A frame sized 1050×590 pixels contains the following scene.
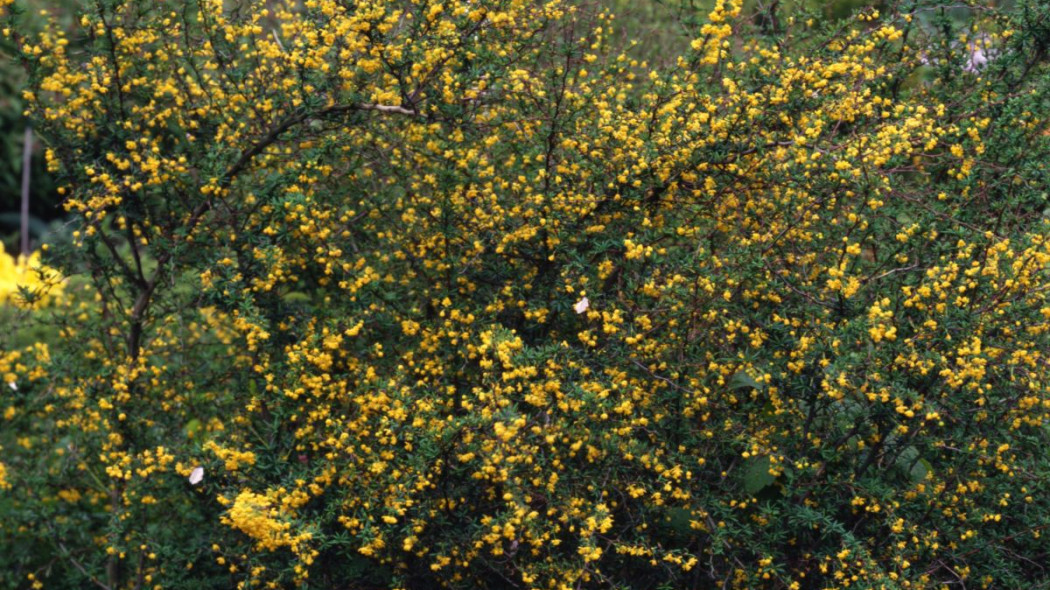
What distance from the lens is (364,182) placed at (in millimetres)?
5426

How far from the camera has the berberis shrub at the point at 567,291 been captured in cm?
432

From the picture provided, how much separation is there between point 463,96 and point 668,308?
1317mm

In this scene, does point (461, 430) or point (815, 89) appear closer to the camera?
point (461, 430)

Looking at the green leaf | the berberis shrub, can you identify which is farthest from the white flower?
the green leaf

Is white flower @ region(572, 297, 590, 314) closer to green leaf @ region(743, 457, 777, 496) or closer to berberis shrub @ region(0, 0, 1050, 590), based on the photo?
berberis shrub @ region(0, 0, 1050, 590)

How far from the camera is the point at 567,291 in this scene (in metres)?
4.77

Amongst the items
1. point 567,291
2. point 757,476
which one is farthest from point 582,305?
point 757,476

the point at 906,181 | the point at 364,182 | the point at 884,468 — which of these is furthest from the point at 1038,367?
the point at 364,182

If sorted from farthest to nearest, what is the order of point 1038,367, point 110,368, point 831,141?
point 110,368 < point 831,141 < point 1038,367

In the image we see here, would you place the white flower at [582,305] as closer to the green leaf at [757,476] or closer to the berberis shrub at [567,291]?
the berberis shrub at [567,291]

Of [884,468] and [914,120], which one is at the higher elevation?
[914,120]

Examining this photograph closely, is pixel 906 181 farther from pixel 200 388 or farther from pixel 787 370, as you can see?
pixel 200 388

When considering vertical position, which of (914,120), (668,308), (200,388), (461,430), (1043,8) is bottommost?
(200,388)

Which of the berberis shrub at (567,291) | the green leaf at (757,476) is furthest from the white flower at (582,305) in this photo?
the green leaf at (757,476)
